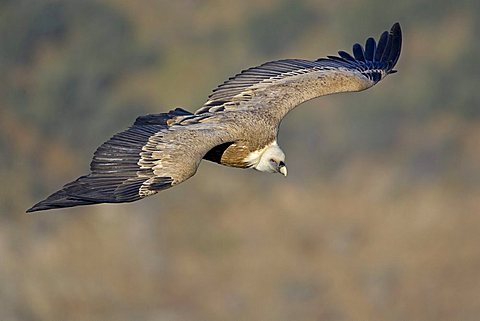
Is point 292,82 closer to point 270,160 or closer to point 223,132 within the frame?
point 270,160

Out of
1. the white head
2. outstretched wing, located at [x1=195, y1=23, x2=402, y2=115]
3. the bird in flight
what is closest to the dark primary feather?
the bird in flight

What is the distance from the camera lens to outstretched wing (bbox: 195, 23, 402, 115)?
48.6 feet

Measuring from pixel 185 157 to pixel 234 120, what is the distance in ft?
4.75

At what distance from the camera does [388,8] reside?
29750 mm

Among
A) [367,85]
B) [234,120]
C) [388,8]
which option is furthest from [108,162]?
[388,8]

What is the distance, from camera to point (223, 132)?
13.7 metres

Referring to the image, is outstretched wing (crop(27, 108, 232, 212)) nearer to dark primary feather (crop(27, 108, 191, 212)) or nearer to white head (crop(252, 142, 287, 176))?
dark primary feather (crop(27, 108, 191, 212))

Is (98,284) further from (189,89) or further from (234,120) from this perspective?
(234,120)

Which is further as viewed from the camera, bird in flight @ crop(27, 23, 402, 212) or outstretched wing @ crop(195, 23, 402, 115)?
outstretched wing @ crop(195, 23, 402, 115)

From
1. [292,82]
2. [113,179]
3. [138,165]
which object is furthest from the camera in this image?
[292,82]

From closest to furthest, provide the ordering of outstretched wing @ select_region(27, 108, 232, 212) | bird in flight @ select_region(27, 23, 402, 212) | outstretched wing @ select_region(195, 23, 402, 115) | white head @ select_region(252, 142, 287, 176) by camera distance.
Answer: outstretched wing @ select_region(27, 108, 232, 212) → bird in flight @ select_region(27, 23, 402, 212) → white head @ select_region(252, 142, 287, 176) → outstretched wing @ select_region(195, 23, 402, 115)

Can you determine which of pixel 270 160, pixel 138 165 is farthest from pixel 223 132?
pixel 138 165

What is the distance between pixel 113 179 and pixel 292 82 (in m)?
3.12

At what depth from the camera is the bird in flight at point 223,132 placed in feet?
41.5
